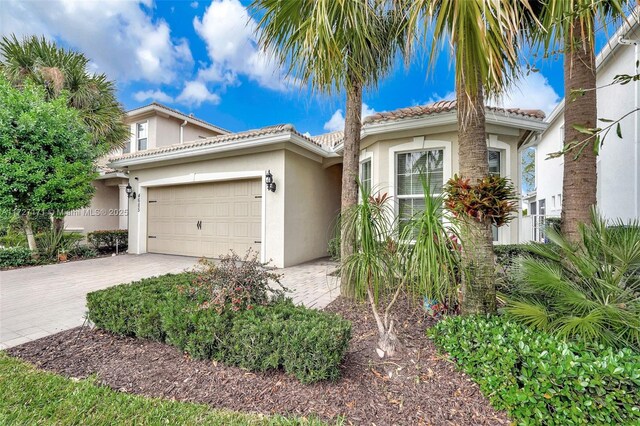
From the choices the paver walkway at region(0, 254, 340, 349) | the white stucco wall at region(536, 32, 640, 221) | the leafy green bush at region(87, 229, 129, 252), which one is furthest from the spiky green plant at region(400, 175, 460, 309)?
the leafy green bush at region(87, 229, 129, 252)

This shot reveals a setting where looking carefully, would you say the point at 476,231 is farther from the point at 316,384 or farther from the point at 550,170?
the point at 550,170

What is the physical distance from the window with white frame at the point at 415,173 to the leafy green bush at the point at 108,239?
1150 cm

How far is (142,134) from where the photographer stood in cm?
1574

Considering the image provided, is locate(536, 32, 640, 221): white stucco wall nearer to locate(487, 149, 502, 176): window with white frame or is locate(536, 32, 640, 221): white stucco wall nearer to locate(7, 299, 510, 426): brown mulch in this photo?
locate(487, 149, 502, 176): window with white frame

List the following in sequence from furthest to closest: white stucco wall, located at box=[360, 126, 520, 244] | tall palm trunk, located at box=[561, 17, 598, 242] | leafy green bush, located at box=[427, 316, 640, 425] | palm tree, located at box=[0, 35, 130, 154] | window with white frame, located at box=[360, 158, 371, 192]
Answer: palm tree, located at box=[0, 35, 130, 154] < window with white frame, located at box=[360, 158, 371, 192] < white stucco wall, located at box=[360, 126, 520, 244] < tall palm trunk, located at box=[561, 17, 598, 242] < leafy green bush, located at box=[427, 316, 640, 425]

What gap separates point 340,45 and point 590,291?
3.99 m

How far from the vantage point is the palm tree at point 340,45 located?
11.2ft

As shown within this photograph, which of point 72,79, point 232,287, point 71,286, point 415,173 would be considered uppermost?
point 72,79

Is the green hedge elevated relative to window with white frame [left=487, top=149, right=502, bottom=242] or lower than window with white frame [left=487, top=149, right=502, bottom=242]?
lower

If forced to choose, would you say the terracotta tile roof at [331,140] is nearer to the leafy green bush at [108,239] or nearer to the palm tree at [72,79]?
the palm tree at [72,79]


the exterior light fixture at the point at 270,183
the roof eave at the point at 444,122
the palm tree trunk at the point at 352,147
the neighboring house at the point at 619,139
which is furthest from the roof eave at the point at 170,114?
the neighboring house at the point at 619,139

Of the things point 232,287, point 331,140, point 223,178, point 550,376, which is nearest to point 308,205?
point 223,178

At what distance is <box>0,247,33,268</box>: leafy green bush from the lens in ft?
Answer: 28.0

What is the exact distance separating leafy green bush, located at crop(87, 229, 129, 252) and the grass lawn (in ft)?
34.9
